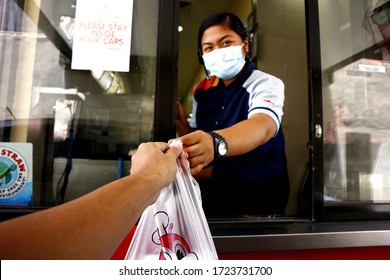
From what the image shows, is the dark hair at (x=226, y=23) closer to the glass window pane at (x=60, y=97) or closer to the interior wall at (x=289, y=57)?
the glass window pane at (x=60, y=97)

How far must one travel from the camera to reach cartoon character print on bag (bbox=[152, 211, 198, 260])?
2.52ft

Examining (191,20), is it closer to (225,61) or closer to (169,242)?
(225,61)

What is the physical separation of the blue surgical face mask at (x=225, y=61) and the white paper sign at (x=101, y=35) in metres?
0.50

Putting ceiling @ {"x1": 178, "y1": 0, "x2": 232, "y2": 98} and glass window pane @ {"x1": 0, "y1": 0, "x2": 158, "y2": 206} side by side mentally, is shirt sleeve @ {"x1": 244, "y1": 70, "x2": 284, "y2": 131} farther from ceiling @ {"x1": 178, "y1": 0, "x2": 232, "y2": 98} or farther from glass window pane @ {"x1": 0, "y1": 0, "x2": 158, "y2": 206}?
ceiling @ {"x1": 178, "y1": 0, "x2": 232, "y2": 98}

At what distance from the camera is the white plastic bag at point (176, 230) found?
0.76 m

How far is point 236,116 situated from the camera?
156 cm

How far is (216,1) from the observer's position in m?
3.29

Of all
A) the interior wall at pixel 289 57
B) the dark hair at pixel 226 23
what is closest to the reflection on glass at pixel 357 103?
the dark hair at pixel 226 23

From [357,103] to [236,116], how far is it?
0.68 metres

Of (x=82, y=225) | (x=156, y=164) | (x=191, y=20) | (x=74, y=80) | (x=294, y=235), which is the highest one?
(x=191, y=20)

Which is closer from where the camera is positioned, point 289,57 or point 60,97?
point 60,97

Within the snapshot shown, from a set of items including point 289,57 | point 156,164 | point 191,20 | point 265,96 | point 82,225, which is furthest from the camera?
point 191,20

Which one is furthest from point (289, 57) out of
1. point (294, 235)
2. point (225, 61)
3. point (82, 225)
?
point (82, 225)

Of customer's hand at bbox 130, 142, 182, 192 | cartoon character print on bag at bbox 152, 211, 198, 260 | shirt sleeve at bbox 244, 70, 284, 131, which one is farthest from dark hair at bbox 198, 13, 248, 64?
cartoon character print on bag at bbox 152, 211, 198, 260
